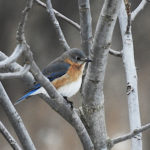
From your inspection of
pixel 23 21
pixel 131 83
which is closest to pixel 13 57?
pixel 23 21

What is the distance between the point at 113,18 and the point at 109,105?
5841 mm

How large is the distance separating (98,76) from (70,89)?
1036 millimetres

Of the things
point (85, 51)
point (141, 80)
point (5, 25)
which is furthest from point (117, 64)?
point (85, 51)

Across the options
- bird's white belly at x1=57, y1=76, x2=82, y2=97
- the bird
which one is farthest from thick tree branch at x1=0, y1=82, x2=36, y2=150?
bird's white belly at x1=57, y1=76, x2=82, y2=97

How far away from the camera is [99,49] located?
8.83 feet

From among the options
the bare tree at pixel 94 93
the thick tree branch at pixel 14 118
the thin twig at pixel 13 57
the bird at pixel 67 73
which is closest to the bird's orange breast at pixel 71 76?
the bird at pixel 67 73

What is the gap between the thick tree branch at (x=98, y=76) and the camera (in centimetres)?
259

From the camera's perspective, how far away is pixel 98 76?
2814 millimetres

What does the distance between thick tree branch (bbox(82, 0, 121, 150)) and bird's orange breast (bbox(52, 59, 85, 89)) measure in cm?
92

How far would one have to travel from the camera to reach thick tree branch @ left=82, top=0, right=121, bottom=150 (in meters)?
2.59

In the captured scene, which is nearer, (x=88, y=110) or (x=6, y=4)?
(x=88, y=110)

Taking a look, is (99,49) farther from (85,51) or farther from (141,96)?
(141,96)

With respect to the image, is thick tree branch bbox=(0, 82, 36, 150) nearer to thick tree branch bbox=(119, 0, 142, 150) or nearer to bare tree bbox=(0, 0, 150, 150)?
bare tree bbox=(0, 0, 150, 150)

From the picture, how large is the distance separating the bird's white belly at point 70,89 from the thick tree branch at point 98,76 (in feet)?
2.55
